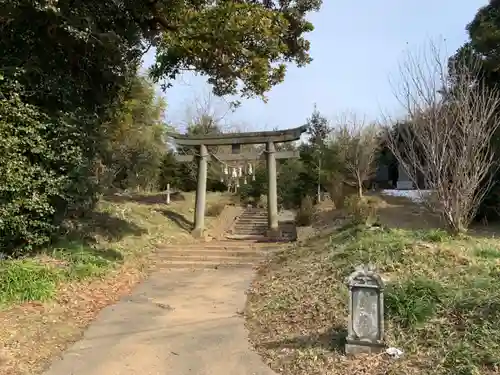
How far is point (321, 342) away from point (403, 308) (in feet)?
3.05

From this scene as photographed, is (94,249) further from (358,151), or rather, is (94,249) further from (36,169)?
(358,151)

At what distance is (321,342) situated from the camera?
15.6 ft

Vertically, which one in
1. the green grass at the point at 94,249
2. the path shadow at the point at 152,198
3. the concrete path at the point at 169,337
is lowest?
the concrete path at the point at 169,337

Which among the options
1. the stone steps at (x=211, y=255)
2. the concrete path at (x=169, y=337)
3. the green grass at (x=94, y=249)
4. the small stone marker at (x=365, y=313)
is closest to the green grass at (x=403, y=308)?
the small stone marker at (x=365, y=313)

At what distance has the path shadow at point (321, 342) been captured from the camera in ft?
15.2

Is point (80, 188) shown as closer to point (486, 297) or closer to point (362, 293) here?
point (362, 293)

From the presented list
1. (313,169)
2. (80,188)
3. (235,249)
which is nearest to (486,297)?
(80,188)

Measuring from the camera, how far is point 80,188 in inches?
333

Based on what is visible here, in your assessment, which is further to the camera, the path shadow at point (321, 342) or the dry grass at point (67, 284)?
the dry grass at point (67, 284)

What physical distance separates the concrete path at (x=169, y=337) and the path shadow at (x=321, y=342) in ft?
1.02

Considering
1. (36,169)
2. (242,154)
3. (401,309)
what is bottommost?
(401,309)

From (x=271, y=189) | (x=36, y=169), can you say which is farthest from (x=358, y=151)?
(x=36, y=169)

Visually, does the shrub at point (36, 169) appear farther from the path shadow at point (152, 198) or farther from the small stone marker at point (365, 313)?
the path shadow at point (152, 198)

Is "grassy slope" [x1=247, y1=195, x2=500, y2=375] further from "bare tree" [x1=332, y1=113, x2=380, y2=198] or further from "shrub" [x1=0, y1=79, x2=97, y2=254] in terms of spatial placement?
"bare tree" [x1=332, y1=113, x2=380, y2=198]
